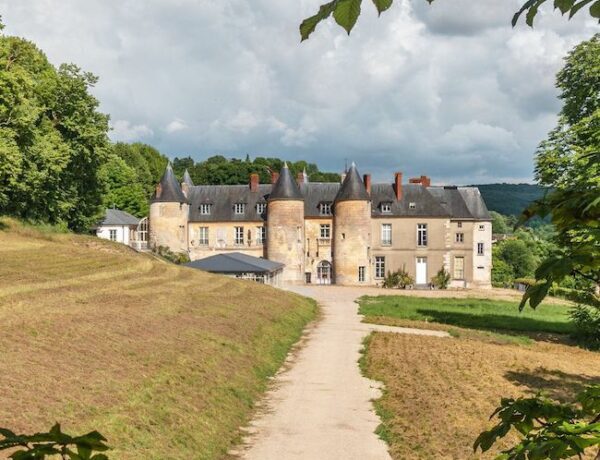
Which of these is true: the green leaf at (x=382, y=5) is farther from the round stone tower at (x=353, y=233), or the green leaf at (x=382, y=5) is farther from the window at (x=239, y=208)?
the window at (x=239, y=208)

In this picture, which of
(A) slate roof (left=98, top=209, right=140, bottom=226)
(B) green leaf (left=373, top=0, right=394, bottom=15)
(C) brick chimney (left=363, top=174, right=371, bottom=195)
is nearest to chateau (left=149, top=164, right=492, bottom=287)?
(C) brick chimney (left=363, top=174, right=371, bottom=195)

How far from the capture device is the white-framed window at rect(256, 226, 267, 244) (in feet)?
188

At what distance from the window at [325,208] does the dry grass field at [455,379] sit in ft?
97.3

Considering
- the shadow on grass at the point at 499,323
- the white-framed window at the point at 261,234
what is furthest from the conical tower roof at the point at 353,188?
the shadow on grass at the point at 499,323

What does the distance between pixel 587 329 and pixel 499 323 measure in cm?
574

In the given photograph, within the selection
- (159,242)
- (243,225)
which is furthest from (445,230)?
(159,242)

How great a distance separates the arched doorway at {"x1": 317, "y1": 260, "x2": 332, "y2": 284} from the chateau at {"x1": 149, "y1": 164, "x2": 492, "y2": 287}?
0.10m

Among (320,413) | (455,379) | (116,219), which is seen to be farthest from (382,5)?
(116,219)

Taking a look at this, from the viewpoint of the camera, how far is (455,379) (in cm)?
1717

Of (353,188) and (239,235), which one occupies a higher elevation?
(353,188)

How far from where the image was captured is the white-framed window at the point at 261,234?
5741cm

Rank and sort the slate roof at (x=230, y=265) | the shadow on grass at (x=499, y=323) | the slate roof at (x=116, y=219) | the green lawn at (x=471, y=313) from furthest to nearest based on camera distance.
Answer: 1. the slate roof at (x=116, y=219)
2. the slate roof at (x=230, y=265)
3. the green lawn at (x=471, y=313)
4. the shadow on grass at (x=499, y=323)

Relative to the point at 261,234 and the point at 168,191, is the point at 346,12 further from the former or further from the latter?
the point at 168,191

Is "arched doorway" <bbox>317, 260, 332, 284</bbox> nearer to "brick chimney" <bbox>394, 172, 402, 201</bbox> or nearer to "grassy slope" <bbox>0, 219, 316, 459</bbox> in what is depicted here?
"brick chimney" <bbox>394, 172, 402, 201</bbox>
